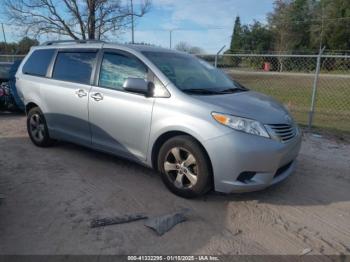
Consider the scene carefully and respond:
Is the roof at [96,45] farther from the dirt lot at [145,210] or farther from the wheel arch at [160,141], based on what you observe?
the dirt lot at [145,210]

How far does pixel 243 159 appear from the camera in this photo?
11.6ft

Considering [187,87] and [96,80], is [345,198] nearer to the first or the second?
[187,87]

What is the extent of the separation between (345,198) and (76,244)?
317 centimetres

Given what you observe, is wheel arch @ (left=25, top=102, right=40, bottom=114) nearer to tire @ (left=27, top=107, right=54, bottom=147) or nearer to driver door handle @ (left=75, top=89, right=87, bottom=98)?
tire @ (left=27, top=107, right=54, bottom=147)

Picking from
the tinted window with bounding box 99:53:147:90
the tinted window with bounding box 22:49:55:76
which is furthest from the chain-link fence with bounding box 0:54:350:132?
the tinted window with bounding box 99:53:147:90

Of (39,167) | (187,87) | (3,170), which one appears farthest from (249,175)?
(3,170)

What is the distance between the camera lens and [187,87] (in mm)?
4184

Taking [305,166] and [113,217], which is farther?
[305,166]

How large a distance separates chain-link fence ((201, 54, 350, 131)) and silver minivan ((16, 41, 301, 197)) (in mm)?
5424

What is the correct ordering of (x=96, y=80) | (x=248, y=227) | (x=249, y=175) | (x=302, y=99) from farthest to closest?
(x=302, y=99) → (x=96, y=80) → (x=249, y=175) → (x=248, y=227)

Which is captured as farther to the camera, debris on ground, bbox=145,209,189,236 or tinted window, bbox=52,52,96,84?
tinted window, bbox=52,52,96,84

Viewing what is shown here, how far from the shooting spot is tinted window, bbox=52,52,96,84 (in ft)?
16.1

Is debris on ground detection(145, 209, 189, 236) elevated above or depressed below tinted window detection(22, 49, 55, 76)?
below

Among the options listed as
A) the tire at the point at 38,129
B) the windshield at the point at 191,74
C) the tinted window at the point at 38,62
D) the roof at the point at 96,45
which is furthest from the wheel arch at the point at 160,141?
the tinted window at the point at 38,62
